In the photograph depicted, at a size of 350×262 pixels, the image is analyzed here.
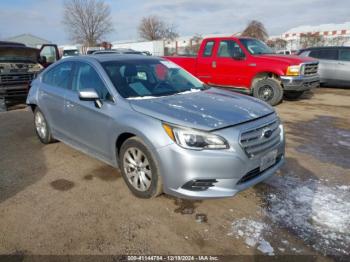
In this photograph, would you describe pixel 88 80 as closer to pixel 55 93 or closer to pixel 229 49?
pixel 55 93

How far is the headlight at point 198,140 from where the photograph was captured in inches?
111

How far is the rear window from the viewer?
1197cm

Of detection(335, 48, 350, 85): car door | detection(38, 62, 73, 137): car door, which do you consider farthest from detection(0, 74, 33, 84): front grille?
detection(335, 48, 350, 85): car door

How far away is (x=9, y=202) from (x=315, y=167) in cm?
409

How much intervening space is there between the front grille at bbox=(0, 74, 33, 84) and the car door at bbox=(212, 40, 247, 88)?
→ 612 centimetres

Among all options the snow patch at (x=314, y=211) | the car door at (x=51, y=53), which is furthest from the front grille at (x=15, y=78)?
the snow patch at (x=314, y=211)

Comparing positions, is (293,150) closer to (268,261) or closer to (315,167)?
(315,167)

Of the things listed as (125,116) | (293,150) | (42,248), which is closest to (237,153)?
(125,116)

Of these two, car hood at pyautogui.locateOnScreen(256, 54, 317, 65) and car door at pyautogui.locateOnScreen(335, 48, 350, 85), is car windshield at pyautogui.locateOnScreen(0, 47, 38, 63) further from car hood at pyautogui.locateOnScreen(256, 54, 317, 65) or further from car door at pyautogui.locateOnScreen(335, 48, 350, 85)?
car door at pyautogui.locateOnScreen(335, 48, 350, 85)

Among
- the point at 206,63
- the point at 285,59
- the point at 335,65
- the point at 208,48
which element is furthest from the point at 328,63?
the point at 206,63

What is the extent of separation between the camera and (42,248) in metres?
2.66

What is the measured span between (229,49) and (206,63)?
83 centimetres

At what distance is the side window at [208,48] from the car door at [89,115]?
19.0ft

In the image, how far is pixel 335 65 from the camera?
1180 cm
